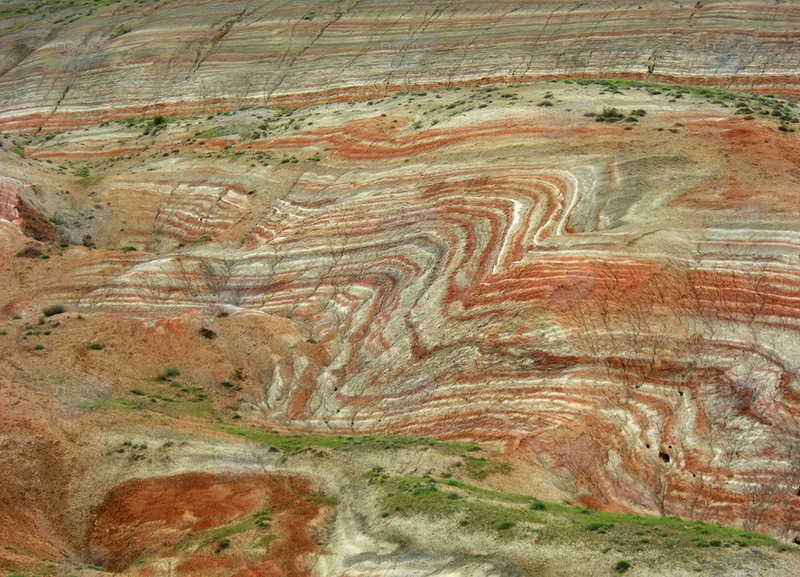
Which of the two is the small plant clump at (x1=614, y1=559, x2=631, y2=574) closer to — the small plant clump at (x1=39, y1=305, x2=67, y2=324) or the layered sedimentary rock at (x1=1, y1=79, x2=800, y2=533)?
the layered sedimentary rock at (x1=1, y1=79, x2=800, y2=533)

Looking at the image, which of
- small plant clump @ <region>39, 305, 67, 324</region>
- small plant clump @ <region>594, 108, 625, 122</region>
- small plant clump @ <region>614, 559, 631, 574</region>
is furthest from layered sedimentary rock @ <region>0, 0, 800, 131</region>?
small plant clump @ <region>614, 559, 631, 574</region>

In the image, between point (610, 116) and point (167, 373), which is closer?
point (167, 373)

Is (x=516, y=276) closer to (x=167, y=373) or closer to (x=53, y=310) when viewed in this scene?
(x=167, y=373)

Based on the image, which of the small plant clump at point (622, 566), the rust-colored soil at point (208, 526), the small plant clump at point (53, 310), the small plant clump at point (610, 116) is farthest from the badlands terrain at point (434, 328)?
the small plant clump at point (53, 310)

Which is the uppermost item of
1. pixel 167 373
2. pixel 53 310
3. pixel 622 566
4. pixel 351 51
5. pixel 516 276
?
pixel 622 566

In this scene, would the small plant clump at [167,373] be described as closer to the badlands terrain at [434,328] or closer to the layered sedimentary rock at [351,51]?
the badlands terrain at [434,328]

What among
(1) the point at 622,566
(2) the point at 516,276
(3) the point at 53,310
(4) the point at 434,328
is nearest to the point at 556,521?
(1) the point at 622,566
